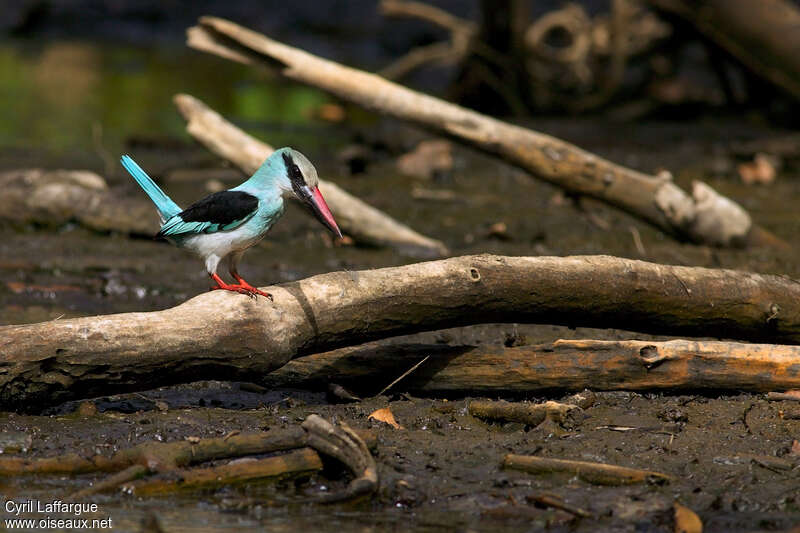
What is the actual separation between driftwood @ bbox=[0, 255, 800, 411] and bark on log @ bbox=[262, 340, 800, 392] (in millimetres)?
25

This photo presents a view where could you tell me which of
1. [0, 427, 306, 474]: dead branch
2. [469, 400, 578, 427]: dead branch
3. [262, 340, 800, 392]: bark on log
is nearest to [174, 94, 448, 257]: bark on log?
[262, 340, 800, 392]: bark on log

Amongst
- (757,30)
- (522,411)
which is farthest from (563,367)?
(757,30)

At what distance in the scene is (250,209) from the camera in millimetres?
4070

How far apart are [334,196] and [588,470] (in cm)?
329

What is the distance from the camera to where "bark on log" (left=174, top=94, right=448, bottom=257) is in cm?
656

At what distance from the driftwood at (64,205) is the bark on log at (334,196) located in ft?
2.30

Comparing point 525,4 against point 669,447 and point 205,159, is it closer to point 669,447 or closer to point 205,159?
point 205,159

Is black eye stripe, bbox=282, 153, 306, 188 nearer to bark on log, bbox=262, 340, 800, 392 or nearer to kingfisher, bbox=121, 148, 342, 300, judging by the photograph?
kingfisher, bbox=121, 148, 342, 300

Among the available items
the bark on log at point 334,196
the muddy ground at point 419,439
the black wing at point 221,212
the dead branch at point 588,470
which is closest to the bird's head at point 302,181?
the black wing at point 221,212

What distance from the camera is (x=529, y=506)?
3.46m

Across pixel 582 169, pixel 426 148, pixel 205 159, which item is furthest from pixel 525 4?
pixel 582 169

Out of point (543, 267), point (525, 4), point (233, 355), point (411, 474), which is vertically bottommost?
point (411, 474)

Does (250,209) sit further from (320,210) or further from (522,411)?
(522,411)

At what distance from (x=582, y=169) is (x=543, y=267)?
2.49m
